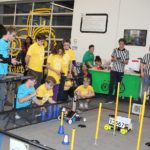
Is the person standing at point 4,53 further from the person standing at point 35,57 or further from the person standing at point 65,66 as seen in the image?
the person standing at point 65,66

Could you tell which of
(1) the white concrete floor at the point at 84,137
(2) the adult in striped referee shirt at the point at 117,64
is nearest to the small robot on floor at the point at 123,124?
(1) the white concrete floor at the point at 84,137

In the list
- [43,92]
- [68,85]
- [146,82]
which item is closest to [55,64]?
[68,85]

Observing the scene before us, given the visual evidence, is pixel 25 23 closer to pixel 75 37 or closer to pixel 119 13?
pixel 75 37

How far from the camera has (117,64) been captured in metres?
7.61

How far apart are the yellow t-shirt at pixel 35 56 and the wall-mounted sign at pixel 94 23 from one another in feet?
12.8

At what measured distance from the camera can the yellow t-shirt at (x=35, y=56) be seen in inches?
226

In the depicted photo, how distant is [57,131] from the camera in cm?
445

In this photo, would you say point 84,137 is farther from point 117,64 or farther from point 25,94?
point 117,64

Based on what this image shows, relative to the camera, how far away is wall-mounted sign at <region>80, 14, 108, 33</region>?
9.29m

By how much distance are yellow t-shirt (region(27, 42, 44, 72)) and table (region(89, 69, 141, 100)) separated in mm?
2876

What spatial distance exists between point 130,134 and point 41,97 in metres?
1.57

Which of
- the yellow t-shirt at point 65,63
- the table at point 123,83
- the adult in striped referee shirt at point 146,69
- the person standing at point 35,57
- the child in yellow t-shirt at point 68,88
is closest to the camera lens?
the person standing at point 35,57

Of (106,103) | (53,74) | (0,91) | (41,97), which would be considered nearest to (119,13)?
(106,103)

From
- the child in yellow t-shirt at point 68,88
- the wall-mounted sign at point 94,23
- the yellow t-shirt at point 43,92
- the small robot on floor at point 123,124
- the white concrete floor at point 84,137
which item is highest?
the wall-mounted sign at point 94,23
